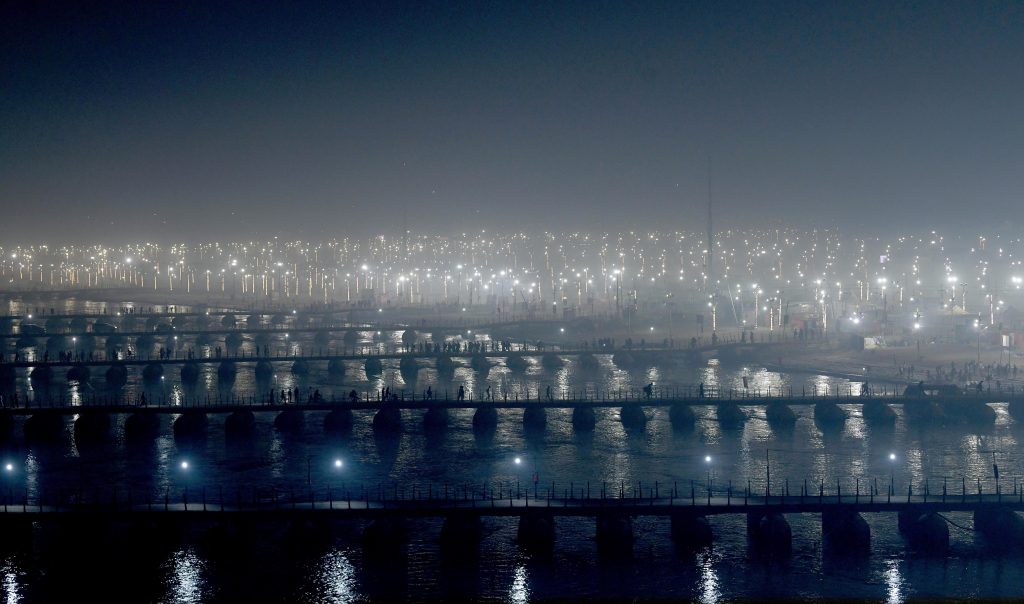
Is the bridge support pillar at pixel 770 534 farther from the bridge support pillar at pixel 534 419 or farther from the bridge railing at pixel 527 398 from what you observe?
the bridge support pillar at pixel 534 419

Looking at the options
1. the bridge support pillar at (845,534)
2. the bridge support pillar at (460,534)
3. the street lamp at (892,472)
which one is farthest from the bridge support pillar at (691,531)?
the street lamp at (892,472)

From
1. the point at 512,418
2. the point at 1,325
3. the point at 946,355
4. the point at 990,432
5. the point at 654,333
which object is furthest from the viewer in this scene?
the point at 1,325

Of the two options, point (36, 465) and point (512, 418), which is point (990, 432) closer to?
point (512, 418)

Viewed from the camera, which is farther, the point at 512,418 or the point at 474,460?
the point at 512,418

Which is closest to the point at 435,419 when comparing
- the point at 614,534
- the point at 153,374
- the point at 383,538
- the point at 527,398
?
the point at 527,398

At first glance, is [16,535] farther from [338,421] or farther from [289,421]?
[338,421]

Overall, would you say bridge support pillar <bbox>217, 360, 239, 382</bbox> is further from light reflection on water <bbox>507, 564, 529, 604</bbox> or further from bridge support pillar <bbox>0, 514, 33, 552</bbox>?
light reflection on water <bbox>507, 564, 529, 604</bbox>

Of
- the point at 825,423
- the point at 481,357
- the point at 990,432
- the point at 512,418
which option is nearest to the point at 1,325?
the point at 481,357
